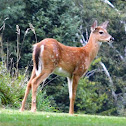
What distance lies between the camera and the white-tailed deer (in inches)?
416

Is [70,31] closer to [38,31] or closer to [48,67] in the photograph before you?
[38,31]

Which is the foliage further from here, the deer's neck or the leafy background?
the deer's neck

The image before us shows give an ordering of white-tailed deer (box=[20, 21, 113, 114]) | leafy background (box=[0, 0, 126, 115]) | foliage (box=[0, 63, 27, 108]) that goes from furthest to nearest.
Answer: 1. leafy background (box=[0, 0, 126, 115])
2. foliage (box=[0, 63, 27, 108])
3. white-tailed deer (box=[20, 21, 113, 114])

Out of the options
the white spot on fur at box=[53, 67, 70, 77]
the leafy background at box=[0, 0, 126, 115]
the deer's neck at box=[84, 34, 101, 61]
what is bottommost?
the leafy background at box=[0, 0, 126, 115]

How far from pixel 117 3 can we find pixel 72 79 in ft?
89.2

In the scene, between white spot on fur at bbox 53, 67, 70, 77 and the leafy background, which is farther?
the leafy background

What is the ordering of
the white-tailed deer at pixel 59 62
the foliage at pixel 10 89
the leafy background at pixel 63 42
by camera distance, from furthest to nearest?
the leafy background at pixel 63 42 < the foliage at pixel 10 89 < the white-tailed deer at pixel 59 62

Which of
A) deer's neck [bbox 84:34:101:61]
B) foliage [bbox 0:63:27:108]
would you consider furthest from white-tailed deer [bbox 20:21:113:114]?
foliage [bbox 0:63:27:108]

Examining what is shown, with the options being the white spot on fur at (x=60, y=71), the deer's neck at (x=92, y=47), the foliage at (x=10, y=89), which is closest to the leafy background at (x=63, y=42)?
the foliage at (x=10, y=89)

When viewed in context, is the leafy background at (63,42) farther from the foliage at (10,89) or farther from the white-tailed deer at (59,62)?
the white-tailed deer at (59,62)

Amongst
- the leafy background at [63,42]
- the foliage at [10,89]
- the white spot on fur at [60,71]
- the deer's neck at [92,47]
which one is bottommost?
the leafy background at [63,42]

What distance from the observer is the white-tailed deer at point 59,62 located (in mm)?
10555

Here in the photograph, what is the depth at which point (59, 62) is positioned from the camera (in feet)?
36.5

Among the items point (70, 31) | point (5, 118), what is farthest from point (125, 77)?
point (5, 118)
